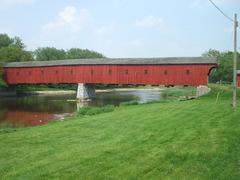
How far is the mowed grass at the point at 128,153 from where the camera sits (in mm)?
6145

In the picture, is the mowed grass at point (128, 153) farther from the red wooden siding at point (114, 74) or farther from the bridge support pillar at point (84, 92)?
the bridge support pillar at point (84, 92)

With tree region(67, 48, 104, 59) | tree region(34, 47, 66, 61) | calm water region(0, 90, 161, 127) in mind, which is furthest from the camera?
tree region(67, 48, 104, 59)

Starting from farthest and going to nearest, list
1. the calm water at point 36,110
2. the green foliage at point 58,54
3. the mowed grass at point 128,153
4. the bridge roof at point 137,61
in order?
1. the green foliage at point 58,54
2. the bridge roof at point 137,61
3. the calm water at point 36,110
4. the mowed grass at point 128,153

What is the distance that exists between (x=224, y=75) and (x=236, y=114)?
48.5m

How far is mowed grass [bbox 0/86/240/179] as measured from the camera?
6145mm

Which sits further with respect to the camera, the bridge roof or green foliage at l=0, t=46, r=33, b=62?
green foliage at l=0, t=46, r=33, b=62

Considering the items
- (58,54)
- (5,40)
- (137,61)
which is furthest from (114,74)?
(58,54)

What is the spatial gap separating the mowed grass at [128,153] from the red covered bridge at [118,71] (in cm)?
2621

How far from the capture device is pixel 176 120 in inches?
491

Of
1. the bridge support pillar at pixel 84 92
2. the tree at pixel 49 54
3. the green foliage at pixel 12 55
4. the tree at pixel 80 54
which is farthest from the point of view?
the tree at pixel 80 54

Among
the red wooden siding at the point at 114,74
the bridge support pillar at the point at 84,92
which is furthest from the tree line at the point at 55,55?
the bridge support pillar at the point at 84,92

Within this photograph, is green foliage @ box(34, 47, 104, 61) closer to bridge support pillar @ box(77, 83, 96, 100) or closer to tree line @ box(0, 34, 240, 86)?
tree line @ box(0, 34, 240, 86)

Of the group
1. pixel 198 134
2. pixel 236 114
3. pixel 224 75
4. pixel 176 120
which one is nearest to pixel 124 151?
pixel 198 134

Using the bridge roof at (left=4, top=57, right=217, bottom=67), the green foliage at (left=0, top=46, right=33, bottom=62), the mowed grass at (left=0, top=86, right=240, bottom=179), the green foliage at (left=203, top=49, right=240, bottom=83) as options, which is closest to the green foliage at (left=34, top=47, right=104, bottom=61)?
the green foliage at (left=0, top=46, right=33, bottom=62)
